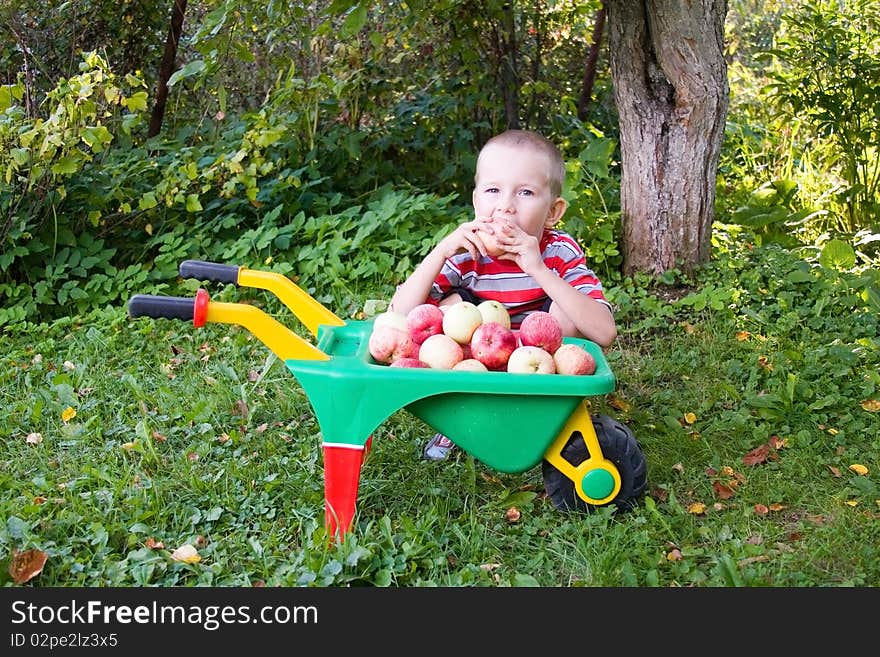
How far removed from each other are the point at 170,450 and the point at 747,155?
4025 mm

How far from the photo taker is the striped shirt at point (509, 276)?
3033mm

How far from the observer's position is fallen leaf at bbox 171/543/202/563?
240 cm

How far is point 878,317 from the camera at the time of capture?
3.85 m

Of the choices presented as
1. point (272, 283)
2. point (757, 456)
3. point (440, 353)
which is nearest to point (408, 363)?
point (440, 353)

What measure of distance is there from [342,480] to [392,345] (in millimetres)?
376

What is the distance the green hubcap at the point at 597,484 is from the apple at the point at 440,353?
47 cm

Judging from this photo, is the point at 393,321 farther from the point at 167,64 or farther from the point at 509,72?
the point at 167,64

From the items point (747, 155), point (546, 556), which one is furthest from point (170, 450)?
point (747, 155)

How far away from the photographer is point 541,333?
8.24ft

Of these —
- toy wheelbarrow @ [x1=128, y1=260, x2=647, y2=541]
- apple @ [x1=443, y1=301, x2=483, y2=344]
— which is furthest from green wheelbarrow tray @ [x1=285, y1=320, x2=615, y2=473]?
apple @ [x1=443, y1=301, x2=483, y2=344]

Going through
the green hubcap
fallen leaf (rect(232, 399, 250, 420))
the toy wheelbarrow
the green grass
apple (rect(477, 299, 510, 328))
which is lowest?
fallen leaf (rect(232, 399, 250, 420))

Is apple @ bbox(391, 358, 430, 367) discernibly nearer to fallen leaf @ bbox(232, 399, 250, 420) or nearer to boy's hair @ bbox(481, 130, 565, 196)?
boy's hair @ bbox(481, 130, 565, 196)

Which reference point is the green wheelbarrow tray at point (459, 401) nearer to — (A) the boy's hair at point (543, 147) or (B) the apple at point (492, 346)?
(B) the apple at point (492, 346)

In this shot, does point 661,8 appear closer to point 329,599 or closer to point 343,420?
point 343,420
